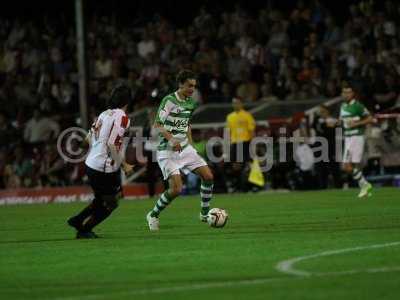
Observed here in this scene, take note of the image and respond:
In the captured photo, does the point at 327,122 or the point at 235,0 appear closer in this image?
the point at 327,122

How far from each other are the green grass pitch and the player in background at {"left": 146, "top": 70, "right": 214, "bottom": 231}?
1.90 feet

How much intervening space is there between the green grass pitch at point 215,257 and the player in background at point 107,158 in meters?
0.48

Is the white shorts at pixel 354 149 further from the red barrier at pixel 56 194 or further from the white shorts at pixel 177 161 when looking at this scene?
the white shorts at pixel 177 161

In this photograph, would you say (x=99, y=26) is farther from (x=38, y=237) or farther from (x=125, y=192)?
(x=38, y=237)

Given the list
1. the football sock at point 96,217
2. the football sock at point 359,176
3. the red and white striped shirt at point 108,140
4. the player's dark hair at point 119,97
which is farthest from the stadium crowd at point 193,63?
the football sock at point 96,217

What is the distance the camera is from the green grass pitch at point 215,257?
30.6ft

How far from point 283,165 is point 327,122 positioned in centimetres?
219

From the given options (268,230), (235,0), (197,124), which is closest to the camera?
(268,230)

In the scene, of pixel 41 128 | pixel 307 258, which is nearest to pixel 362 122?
pixel 41 128

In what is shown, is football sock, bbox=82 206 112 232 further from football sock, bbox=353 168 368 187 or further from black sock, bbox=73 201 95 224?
football sock, bbox=353 168 368 187

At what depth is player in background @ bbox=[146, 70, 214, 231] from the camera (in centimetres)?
1583

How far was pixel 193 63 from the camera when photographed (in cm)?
3138

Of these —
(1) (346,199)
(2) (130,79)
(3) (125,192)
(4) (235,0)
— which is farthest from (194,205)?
(4) (235,0)

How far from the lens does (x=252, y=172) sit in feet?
90.5
